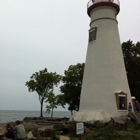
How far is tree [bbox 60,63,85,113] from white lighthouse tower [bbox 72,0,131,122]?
8.51 m

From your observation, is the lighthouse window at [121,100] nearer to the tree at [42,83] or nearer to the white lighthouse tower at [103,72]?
the white lighthouse tower at [103,72]

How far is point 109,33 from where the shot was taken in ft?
60.7

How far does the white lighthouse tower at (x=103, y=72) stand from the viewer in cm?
1666

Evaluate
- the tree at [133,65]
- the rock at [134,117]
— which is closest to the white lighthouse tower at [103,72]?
the rock at [134,117]

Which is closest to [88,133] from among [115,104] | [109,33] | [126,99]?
[115,104]

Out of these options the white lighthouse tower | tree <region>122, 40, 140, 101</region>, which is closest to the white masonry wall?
the white lighthouse tower

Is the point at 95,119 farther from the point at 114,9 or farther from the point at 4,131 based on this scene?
the point at 114,9

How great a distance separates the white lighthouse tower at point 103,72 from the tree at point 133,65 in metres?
6.31

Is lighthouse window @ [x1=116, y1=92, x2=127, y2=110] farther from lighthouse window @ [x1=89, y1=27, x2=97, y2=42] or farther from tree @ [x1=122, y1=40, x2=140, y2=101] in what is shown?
tree @ [x1=122, y1=40, x2=140, y2=101]

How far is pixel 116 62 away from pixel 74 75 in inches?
425

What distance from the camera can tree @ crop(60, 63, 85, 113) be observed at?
26.7m

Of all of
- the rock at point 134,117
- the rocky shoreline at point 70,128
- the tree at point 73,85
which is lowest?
the rocky shoreline at point 70,128

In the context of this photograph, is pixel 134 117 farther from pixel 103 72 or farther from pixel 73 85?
pixel 73 85

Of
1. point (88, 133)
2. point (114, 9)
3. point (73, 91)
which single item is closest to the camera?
point (88, 133)
